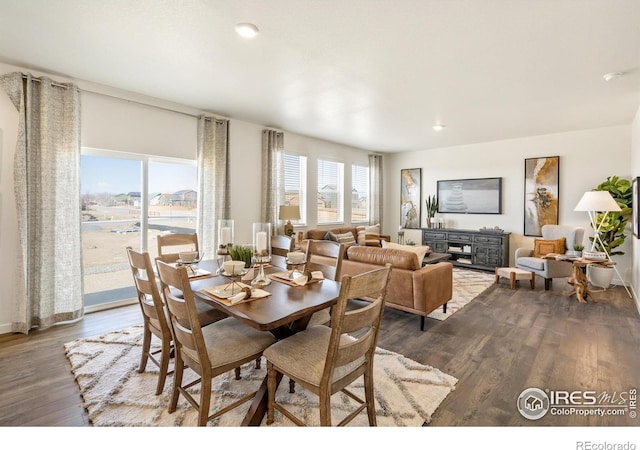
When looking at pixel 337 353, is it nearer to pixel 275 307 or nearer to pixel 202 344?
pixel 275 307

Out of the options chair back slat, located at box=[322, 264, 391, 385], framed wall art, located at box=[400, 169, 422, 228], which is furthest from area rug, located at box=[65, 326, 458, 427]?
framed wall art, located at box=[400, 169, 422, 228]

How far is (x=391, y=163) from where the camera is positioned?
8.12 metres

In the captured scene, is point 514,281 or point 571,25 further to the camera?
point 514,281

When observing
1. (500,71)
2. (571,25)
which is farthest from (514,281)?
(571,25)

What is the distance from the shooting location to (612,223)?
4754 millimetres

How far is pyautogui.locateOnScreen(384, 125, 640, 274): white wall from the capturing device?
205 inches

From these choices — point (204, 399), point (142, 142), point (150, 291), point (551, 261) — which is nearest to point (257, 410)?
point (204, 399)

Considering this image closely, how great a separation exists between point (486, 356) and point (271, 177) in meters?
3.99

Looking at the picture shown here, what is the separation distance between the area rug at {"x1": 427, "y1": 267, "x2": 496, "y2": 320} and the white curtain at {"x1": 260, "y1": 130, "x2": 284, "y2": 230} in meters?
3.00

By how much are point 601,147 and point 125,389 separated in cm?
736

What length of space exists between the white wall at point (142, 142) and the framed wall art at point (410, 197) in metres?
2.44
